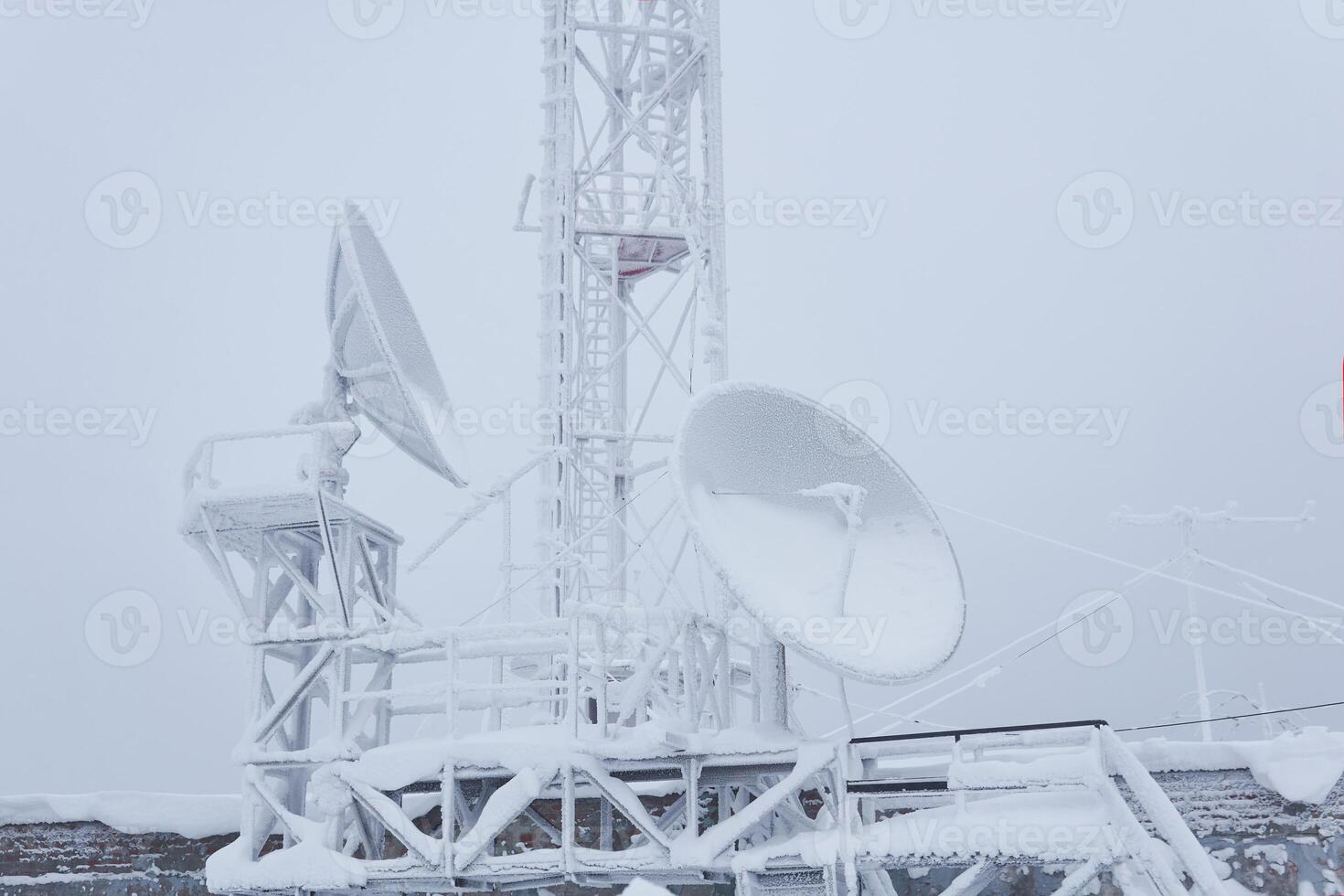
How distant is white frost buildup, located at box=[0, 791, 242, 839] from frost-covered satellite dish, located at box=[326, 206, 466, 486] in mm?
4984

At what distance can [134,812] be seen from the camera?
15305mm

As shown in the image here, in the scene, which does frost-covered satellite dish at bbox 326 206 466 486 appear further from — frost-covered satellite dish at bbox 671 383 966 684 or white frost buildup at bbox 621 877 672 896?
white frost buildup at bbox 621 877 672 896

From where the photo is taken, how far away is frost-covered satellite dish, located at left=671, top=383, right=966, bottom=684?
11383mm

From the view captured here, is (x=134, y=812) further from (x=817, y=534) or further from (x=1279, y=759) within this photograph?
(x=1279, y=759)

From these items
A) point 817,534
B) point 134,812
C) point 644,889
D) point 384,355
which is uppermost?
point 384,355

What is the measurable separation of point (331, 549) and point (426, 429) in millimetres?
1707

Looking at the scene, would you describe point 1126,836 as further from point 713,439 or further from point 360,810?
point 360,810

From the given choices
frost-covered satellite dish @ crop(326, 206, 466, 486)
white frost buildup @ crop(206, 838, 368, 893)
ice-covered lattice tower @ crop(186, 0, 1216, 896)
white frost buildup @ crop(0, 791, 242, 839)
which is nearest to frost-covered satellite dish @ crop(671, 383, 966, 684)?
ice-covered lattice tower @ crop(186, 0, 1216, 896)

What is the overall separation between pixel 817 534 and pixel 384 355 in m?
Result: 5.07

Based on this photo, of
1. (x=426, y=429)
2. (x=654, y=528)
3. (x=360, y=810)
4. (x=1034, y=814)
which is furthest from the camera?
(x=654, y=528)

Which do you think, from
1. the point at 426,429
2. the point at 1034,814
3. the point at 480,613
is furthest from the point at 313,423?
the point at 1034,814

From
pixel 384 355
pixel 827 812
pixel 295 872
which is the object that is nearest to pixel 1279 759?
pixel 827 812

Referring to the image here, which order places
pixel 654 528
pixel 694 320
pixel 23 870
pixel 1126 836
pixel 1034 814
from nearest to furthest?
pixel 1126 836
pixel 1034 814
pixel 23 870
pixel 654 528
pixel 694 320

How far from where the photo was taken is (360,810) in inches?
514
